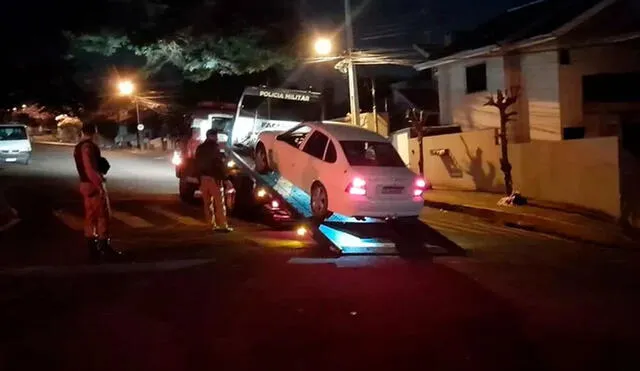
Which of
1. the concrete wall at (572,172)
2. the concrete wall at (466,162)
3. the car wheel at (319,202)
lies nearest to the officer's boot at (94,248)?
the car wheel at (319,202)

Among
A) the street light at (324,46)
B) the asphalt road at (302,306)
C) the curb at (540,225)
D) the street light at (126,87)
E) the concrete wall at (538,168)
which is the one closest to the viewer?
the asphalt road at (302,306)

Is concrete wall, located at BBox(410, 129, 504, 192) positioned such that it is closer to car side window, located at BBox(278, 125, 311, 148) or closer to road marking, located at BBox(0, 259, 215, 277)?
car side window, located at BBox(278, 125, 311, 148)

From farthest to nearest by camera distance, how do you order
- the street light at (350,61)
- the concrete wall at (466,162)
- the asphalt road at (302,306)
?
the street light at (350,61) → the concrete wall at (466,162) → the asphalt road at (302,306)

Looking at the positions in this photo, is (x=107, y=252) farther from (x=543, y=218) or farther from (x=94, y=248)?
(x=543, y=218)

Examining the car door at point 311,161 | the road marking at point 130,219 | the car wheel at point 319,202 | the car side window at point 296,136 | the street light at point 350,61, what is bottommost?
the road marking at point 130,219

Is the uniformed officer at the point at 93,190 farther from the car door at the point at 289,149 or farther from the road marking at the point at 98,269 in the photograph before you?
the car door at the point at 289,149

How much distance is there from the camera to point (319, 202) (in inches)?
631

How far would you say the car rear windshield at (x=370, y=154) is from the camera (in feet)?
51.2

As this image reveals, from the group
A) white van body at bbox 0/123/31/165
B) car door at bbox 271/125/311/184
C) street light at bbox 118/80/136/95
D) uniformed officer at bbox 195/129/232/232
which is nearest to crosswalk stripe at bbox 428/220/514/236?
car door at bbox 271/125/311/184

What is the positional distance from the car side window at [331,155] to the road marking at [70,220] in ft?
16.1

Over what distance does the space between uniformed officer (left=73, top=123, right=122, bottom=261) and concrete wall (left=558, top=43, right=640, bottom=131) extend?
16.9 meters

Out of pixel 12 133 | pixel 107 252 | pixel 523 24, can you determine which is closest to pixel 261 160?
pixel 107 252

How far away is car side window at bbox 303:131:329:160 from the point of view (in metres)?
16.1

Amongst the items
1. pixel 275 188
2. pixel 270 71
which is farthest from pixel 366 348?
pixel 270 71
